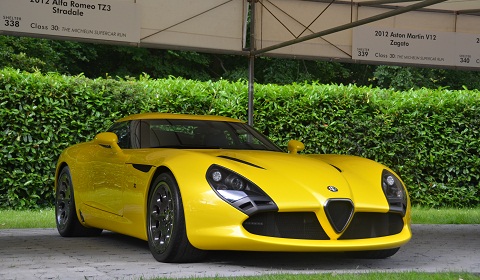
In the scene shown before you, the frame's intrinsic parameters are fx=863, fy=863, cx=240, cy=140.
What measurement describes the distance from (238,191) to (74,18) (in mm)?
5988

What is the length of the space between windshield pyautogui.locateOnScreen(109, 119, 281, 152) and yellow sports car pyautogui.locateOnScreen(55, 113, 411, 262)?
0.5 inches

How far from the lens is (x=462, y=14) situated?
14.7 meters

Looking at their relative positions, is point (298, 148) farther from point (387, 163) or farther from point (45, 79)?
point (387, 163)

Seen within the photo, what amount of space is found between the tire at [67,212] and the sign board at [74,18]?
2.76 m

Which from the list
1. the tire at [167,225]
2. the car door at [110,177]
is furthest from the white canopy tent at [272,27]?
the tire at [167,225]

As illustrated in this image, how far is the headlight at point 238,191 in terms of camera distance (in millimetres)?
6535

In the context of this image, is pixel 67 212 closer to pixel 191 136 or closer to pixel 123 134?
pixel 123 134

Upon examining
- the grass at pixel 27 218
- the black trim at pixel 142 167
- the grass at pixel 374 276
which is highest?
the black trim at pixel 142 167

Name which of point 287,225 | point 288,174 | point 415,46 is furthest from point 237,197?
point 415,46

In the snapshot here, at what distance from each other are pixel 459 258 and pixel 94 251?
A: 3.39 meters

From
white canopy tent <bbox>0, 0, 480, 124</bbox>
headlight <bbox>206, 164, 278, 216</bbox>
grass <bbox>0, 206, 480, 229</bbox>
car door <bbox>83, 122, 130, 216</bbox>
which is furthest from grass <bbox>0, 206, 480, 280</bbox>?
white canopy tent <bbox>0, 0, 480, 124</bbox>

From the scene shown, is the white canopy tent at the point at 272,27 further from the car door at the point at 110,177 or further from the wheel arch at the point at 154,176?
the wheel arch at the point at 154,176

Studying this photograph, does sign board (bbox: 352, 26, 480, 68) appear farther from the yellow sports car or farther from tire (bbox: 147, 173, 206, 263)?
tire (bbox: 147, 173, 206, 263)

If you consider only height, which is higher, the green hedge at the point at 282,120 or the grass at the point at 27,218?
the green hedge at the point at 282,120
